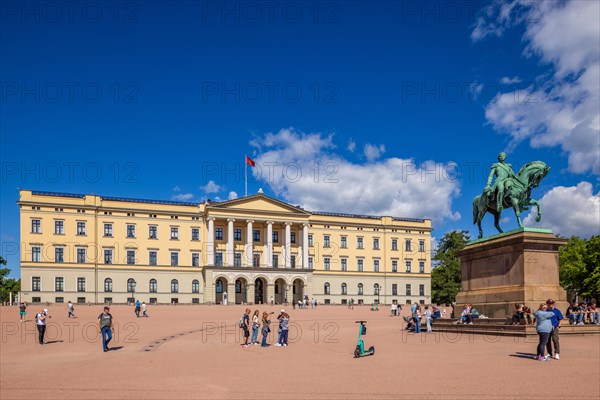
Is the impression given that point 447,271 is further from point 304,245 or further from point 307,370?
point 307,370

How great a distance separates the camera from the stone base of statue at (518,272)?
21.2 meters

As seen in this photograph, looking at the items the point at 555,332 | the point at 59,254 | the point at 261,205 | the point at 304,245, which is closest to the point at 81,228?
the point at 59,254

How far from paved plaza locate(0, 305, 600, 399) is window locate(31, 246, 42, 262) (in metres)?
51.9

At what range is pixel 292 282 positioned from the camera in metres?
80.6

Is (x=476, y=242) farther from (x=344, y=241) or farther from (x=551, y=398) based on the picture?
(x=344, y=241)

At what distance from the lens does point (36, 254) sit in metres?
69.2

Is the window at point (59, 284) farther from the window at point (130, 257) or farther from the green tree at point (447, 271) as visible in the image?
the green tree at point (447, 271)

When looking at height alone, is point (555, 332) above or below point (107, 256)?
above

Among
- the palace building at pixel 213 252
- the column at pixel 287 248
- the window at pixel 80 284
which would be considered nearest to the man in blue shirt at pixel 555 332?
the palace building at pixel 213 252

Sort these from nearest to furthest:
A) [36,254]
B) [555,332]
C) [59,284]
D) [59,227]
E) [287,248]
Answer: [555,332] < [36,254] < [59,284] < [59,227] < [287,248]

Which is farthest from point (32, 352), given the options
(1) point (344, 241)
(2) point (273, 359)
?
(1) point (344, 241)

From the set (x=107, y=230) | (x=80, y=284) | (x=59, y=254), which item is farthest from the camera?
(x=107, y=230)

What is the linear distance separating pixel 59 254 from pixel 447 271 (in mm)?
53779

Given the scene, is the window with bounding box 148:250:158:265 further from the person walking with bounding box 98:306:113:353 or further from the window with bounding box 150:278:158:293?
the person walking with bounding box 98:306:113:353
